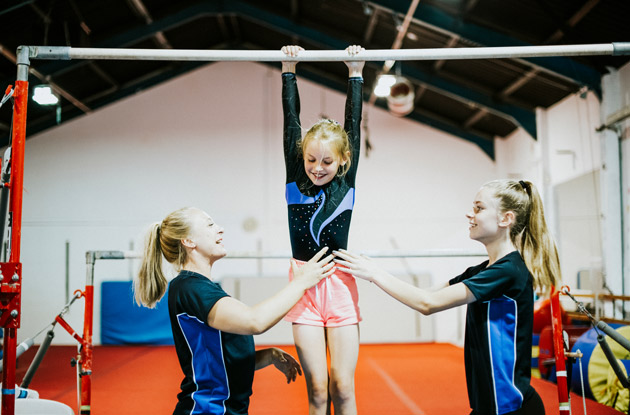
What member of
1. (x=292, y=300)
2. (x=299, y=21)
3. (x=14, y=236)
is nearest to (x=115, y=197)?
(x=299, y=21)

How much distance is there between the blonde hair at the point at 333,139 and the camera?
7.74ft

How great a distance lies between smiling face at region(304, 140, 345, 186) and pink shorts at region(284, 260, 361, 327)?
0.45 m

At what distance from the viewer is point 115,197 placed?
36.3ft

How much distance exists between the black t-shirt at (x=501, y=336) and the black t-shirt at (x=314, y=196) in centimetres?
64

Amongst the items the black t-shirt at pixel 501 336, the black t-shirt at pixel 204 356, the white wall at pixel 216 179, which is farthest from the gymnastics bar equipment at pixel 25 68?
the white wall at pixel 216 179

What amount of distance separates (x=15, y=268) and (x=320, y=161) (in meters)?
1.38

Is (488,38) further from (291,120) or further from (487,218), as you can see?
(487,218)

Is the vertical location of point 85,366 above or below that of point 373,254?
below

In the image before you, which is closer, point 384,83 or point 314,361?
point 314,361

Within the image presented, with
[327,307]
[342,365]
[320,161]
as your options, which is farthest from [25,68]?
[342,365]

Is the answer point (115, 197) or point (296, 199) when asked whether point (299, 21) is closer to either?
point (115, 197)

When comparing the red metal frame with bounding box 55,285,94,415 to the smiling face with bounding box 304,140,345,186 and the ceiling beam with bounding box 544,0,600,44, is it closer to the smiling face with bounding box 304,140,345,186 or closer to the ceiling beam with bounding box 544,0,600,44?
the smiling face with bounding box 304,140,345,186

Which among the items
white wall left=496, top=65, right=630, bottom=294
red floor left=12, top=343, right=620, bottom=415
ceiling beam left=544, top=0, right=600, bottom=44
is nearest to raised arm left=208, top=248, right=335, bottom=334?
red floor left=12, top=343, right=620, bottom=415

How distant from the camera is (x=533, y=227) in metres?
2.26
